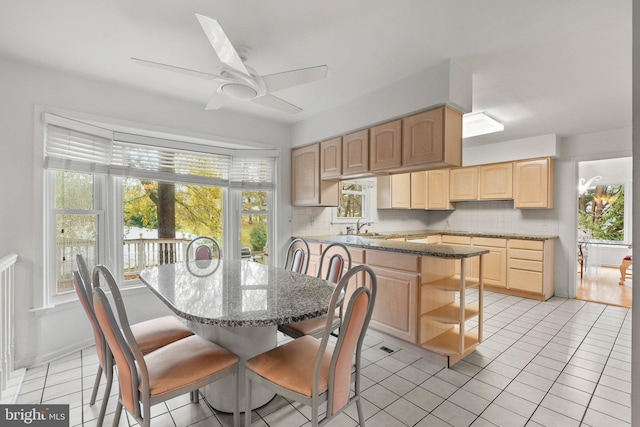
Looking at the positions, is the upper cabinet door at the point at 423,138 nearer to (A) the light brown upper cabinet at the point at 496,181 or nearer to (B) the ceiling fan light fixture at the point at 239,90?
(B) the ceiling fan light fixture at the point at 239,90

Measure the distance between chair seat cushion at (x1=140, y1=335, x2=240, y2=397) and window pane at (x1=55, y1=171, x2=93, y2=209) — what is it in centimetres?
200

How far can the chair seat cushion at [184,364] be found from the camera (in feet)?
4.49

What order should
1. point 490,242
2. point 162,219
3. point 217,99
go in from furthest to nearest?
point 490,242
point 162,219
point 217,99

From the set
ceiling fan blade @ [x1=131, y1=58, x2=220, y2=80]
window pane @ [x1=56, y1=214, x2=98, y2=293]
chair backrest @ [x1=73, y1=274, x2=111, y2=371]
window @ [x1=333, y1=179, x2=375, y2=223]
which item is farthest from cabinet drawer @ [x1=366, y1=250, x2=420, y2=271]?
window pane @ [x1=56, y1=214, x2=98, y2=293]

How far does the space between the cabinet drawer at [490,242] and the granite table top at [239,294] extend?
13.1 ft

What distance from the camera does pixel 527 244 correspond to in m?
4.49

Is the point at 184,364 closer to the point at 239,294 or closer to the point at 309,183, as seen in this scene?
the point at 239,294

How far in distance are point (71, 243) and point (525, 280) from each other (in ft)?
18.7

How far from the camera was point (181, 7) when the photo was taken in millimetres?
1770

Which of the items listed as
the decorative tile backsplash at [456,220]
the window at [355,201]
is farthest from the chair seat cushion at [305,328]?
the window at [355,201]

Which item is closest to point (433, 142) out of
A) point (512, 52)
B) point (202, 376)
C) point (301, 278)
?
point (512, 52)

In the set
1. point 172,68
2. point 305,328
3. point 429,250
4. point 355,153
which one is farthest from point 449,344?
point 172,68

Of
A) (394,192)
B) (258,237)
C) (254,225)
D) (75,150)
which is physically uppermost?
(75,150)

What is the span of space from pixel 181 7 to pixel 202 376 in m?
2.06
